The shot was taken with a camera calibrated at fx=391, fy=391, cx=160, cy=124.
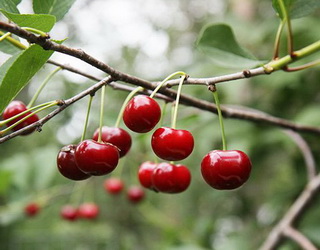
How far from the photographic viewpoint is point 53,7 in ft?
3.77

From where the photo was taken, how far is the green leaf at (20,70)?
0.92m

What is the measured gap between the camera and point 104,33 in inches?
289

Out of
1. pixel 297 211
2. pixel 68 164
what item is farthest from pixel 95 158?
pixel 297 211

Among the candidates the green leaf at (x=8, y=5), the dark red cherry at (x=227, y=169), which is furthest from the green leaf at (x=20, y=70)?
the dark red cherry at (x=227, y=169)

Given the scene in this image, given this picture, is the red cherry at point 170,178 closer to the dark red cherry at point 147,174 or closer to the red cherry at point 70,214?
the dark red cherry at point 147,174

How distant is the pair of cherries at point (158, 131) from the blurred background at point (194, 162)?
2.34 ft

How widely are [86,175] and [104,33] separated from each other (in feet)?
21.4

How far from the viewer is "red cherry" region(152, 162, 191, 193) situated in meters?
1.24

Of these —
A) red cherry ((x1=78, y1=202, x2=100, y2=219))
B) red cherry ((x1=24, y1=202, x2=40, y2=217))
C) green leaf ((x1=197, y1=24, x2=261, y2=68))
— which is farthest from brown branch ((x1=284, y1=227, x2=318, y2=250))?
red cherry ((x1=24, y1=202, x2=40, y2=217))

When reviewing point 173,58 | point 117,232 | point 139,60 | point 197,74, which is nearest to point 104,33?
point 139,60

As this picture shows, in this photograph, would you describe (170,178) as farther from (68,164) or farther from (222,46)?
(222,46)

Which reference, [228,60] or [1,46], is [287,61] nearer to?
[228,60]

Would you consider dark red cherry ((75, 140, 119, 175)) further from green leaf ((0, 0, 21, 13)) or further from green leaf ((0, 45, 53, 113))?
green leaf ((0, 0, 21, 13))

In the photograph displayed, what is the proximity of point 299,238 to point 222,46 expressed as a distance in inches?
38.3
